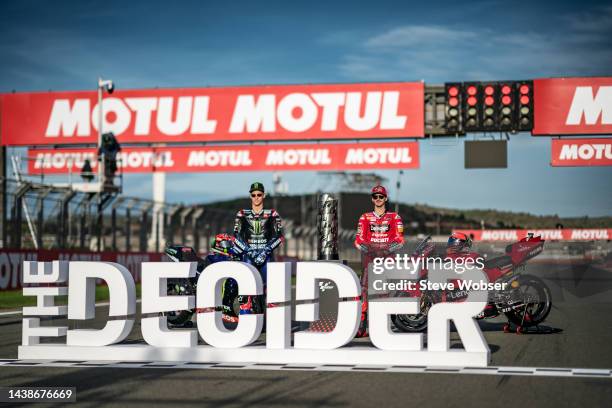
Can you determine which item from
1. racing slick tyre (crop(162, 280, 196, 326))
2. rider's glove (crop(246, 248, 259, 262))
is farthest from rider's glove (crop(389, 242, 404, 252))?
racing slick tyre (crop(162, 280, 196, 326))

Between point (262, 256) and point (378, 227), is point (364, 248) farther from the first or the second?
point (262, 256)

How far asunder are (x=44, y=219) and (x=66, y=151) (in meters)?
11.3

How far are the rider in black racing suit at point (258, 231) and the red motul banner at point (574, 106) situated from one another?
19299 millimetres

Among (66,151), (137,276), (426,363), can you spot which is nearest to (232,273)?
(426,363)

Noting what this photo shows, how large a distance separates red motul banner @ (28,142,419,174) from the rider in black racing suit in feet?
62.6

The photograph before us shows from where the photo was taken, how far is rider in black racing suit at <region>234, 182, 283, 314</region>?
35.1ft

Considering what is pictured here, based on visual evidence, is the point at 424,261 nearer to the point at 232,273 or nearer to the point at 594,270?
the point at 232,273

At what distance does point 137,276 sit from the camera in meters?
25.8

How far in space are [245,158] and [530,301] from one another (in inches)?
837

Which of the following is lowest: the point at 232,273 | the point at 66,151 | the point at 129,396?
the point at 129,396

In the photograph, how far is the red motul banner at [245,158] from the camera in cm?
2991

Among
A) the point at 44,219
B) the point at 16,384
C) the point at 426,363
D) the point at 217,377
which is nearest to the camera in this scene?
the point at 16,384

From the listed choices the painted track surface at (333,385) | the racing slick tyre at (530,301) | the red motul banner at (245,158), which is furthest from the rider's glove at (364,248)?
the red motul banner at (245,158)

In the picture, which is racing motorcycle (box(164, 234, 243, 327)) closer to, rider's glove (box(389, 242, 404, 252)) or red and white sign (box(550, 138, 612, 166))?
rider's glove (box(389, 242, 404, 252))
